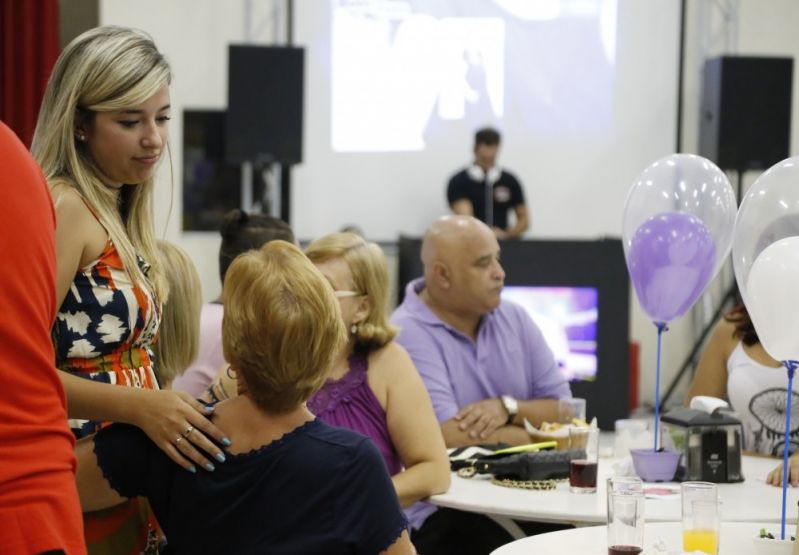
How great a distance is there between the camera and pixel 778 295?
213 cm

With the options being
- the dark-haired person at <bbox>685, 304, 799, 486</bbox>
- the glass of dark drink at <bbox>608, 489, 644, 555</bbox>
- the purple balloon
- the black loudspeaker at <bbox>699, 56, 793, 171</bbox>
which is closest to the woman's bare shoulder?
the glass of dark drink at <bbox>608, 489, 644, 555</bbox>

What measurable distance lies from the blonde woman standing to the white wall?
601 centimetres

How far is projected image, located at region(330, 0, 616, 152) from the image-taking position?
26.4 feet

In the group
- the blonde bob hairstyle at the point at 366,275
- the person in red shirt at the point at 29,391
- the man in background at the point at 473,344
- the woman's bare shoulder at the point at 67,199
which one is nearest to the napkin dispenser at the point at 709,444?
the man in background at the point at 473,344

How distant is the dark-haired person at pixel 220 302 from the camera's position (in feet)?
10.6

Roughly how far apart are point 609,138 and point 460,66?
1240 mm

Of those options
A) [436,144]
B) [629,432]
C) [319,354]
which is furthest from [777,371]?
[436,144]

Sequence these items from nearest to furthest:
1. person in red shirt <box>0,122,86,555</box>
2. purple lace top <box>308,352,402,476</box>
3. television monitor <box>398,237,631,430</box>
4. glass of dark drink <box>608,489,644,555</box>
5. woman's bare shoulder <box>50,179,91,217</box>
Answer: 1. person in red shirt <box>0,122,86,555</box>
2. woman's bare shoulder <box>50,179,91,217</box>
3. glass of dark drink <box>608,489,644,555</box>
4. purple lace top <box>308,352,402,476</box>
5. television monitor <box>398,237,631,430</box>

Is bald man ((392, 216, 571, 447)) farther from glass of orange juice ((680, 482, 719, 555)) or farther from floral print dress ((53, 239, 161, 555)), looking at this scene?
floral print dress ((53, 239, 161, 555))

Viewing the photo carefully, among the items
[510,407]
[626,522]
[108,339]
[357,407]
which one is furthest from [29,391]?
[510,407]

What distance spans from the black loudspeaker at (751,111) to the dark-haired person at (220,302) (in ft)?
17.3

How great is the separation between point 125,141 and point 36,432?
770 mm

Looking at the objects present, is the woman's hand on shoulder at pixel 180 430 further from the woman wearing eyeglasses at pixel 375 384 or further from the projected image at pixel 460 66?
the projected image at pixel 460 66

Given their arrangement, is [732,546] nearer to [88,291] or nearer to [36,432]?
[88,291]
